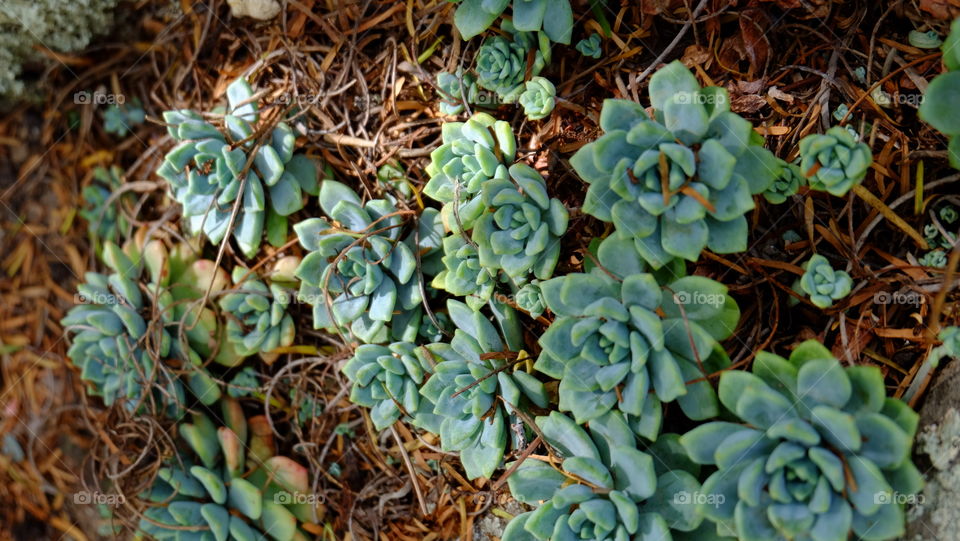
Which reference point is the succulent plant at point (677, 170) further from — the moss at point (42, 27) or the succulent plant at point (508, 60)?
the moss at point (42, 27)

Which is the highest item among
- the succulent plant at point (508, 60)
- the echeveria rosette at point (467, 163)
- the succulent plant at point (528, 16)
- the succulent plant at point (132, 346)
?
the succulent plant at point (528, 16)

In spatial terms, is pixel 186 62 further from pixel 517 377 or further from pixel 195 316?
pixel 517 377

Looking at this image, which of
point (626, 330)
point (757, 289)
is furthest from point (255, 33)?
point (757, 289)
